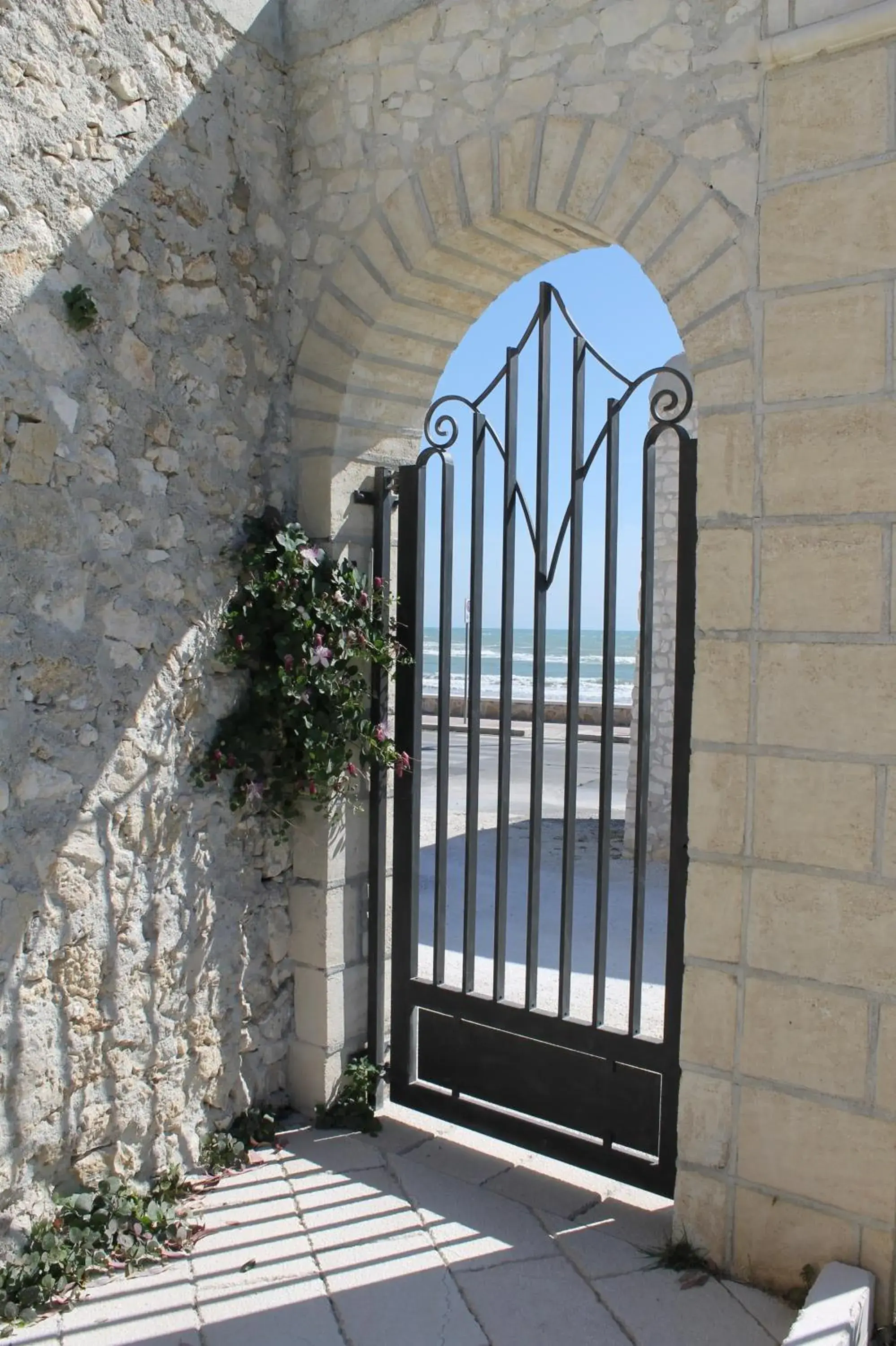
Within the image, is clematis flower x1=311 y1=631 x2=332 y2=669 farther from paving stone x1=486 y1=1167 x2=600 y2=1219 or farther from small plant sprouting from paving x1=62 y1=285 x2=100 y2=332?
paving stone x1=486 y1=1167 x2=600 y2=1219

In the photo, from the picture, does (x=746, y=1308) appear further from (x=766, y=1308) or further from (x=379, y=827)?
(x=379, y=827)

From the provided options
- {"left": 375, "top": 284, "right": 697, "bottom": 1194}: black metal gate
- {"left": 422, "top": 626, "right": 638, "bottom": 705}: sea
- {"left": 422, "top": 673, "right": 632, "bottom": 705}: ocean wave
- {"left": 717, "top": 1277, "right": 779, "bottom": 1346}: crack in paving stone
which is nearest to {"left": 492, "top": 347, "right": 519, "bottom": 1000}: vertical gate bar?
{"left": 375, "top": 284, "right": 697, "bottom": 1194}: black metal gate

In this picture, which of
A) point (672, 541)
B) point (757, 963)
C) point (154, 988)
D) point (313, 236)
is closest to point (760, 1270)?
point (757, 963)

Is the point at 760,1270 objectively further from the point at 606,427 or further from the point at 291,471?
the point at 291,471

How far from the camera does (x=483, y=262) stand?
348cm

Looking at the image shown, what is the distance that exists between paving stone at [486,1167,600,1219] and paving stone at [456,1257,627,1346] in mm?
270

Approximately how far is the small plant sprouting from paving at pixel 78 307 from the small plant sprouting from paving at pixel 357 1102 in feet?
8.23

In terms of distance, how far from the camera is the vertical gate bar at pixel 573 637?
3.23 m

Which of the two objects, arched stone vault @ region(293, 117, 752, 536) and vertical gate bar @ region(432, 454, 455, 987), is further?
vertical gate bar @ region(432, 454, 455, 987)

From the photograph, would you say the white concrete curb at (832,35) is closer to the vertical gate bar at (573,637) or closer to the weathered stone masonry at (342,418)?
the weathered stone masonry at (342,418)

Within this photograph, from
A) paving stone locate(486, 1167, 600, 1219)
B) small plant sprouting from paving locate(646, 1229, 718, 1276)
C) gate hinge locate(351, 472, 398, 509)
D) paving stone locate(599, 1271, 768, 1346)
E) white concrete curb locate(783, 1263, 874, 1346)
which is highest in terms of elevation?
gate hinge locate(351, 472, 398, 509)

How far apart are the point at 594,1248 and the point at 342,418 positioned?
2.58 meters

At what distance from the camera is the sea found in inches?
1035

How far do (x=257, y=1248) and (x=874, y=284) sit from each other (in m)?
2.92
